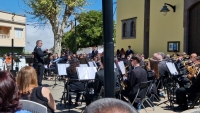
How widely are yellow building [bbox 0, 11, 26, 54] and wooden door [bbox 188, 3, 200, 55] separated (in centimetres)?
3706

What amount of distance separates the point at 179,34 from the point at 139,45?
4.07 meters

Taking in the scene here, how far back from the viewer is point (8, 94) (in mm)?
2240

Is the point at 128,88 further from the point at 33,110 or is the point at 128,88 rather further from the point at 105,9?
the point at 33,110

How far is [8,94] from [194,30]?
1413 centimetres

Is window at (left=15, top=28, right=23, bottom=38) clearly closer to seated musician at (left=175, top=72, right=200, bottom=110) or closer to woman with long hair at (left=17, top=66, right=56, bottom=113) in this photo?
seated musician at (left=175, top=72, right=200, bottom=110)

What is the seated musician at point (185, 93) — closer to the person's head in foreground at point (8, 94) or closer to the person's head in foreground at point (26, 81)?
the person's head in foreground at point (26, 81)

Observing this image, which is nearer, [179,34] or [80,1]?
[179,34]

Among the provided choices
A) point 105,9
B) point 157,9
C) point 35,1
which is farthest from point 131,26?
point 105,9

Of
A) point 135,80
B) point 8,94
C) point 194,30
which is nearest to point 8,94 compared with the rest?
point 8,94

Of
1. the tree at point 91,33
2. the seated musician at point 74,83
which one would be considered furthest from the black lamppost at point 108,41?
the tree at point 91,33

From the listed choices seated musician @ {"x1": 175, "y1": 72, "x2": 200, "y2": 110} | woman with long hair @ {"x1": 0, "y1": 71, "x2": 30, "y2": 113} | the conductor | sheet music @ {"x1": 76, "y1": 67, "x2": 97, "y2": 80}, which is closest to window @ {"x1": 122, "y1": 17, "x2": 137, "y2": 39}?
the conductor

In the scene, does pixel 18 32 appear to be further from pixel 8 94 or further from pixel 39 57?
pixel 8 94

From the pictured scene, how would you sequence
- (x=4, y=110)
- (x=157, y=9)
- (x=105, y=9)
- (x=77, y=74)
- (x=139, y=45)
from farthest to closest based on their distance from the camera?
(x=139, y=45) < (x=157, y=9) < (x=77, y=74) < (x=105, y=9) < (x=4, y=110)

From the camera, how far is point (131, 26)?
2038cm
